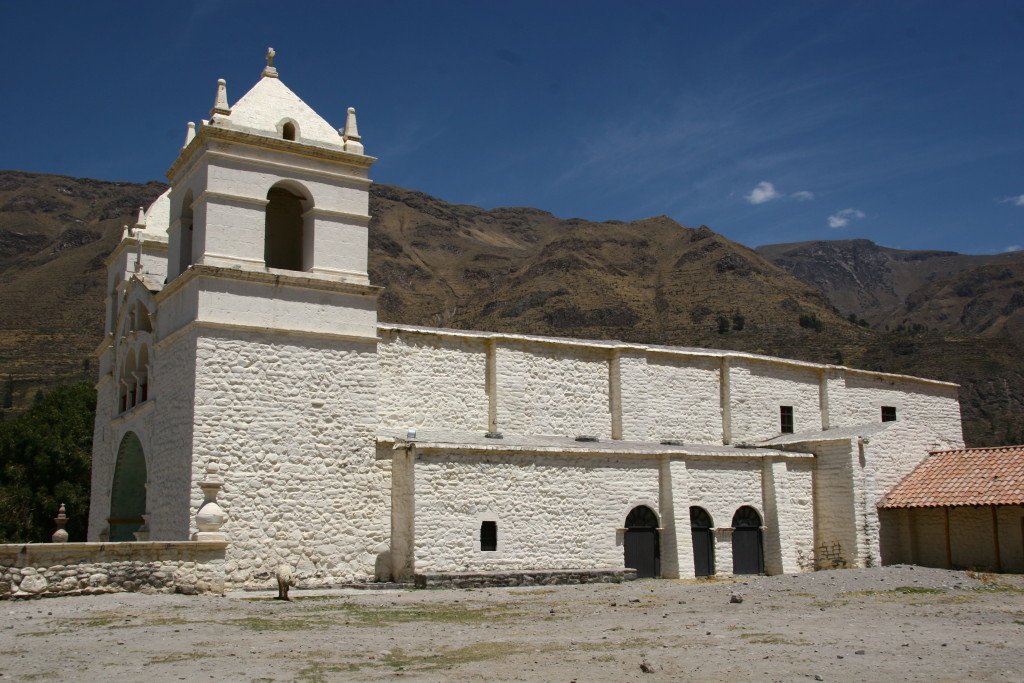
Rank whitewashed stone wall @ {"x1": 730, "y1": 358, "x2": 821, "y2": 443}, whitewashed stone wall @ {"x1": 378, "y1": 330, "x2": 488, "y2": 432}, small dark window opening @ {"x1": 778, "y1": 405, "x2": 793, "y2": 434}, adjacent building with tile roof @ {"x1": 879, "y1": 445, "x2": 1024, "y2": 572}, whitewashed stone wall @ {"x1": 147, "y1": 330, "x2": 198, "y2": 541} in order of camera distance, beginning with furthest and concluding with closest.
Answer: small dark window opening @ {"x1": 778, "y1": 405, "x2": 793, "y2": 434}
whitewashed stone wall @ {"x1": 730, "y1": 358, "x2": 821, "y2": 443}
adjacent building with tile roof @ {"x1": 879, "y1": 445, "x2": 1024, "y2": 572}
whitewashed stone wall @ {"x1": 378, "y1": 330, "x2": 488, "y2": 432}
whitewashed stone wall @ {"x1": 147, "y1": 330, "x2": 198, "y2": 541}

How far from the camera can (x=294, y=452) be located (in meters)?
20.2

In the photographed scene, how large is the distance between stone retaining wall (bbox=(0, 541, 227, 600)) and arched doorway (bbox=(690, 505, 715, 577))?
12.2 meters

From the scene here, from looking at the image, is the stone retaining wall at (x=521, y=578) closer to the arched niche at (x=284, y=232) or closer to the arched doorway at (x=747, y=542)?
the arched doorway at (x=747, y=542)

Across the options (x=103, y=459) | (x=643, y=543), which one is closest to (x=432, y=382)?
(x=643, y=543)

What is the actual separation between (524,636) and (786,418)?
19.5 meters

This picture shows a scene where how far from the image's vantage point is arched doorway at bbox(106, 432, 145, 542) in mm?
24625

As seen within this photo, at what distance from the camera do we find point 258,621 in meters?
14.0

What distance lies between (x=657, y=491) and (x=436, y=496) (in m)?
6.51

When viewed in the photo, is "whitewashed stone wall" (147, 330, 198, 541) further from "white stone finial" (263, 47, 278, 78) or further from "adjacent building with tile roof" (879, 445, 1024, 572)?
"adjacent building with tile roof" (879, 445, 1024, 572)

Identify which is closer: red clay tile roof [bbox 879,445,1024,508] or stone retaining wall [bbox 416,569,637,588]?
stone retaining wall [bbox 416,569,637,588]

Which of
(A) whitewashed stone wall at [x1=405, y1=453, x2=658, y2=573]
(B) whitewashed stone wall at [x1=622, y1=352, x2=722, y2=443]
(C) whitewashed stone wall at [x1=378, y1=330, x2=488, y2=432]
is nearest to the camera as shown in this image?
(A) whitewashed stone wall at [x1=405, y1=453, x2=658, y2=573]

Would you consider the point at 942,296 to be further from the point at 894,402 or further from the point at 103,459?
the point at 103,459

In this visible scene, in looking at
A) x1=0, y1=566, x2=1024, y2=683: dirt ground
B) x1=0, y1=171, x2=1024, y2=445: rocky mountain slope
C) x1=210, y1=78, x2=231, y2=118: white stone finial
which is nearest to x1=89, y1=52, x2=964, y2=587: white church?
x1=210, y1=78, x2=231, y2=118: white stone finial

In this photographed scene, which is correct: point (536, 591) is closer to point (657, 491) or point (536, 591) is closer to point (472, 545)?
point (472, 545)
